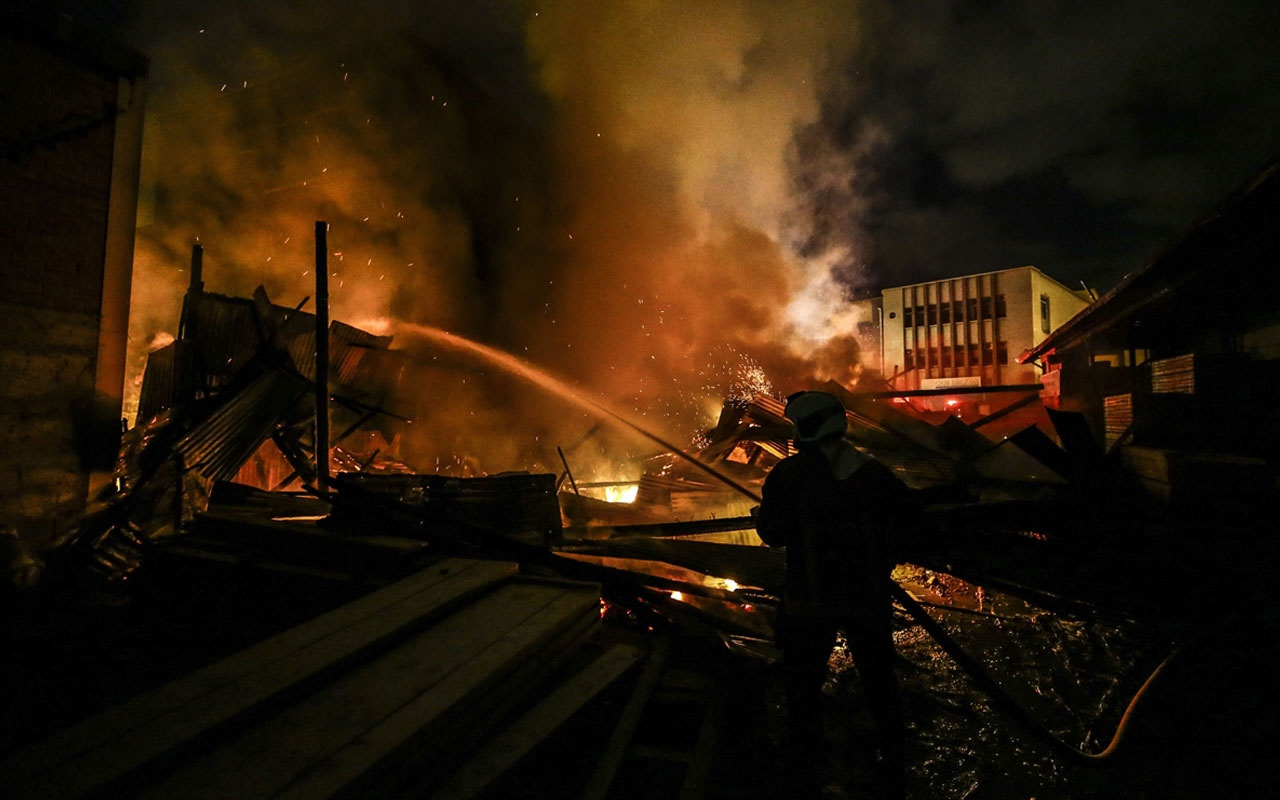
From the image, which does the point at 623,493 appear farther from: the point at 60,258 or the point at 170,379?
the point at 60,258

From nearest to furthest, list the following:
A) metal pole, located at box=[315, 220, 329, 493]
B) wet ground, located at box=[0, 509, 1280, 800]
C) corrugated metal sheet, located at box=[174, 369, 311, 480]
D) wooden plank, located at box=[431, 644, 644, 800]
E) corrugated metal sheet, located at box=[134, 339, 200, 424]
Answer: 1. wooden plank, located at box=[431, 644, 644, 800]
2. wet ground, located at box=[0, 509, 1280, 800]
3. metal pole, located at box=[315, 220, 329, 493]
4. corrugated metal sheet, located at box=[174, 369, 311, 480]
5. corrugated metal sheet, located at box=[134, 339, 200, 424]

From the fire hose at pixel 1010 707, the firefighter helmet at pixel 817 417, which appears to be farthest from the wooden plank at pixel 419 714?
the fire hose at pixel 1010 707

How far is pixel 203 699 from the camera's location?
74.2 inches

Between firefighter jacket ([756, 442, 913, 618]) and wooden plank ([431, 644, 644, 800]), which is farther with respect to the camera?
firefighter jacket ([756, 442, 913, 618])

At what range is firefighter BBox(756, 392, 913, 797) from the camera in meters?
2.81

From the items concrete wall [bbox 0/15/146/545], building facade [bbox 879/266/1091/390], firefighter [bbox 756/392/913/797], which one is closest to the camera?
firefighter [bbox 756/392/913/797]

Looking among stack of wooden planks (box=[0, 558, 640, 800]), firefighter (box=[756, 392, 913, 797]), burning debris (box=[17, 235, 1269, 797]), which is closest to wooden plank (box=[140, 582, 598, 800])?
stack of wooden planks (box=[0, 558, 640, 800])

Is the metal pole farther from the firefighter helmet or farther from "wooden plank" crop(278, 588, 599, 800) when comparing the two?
the firefighter helmet

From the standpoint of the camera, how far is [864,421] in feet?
30.0

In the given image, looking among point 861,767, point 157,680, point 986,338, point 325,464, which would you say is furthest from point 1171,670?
point 986,338

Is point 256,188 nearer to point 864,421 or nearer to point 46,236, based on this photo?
point 46,236

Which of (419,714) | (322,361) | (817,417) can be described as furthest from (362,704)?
(322,361)

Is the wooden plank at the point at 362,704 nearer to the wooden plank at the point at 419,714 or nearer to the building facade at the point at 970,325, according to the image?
the wooden plank at the point at 419,714

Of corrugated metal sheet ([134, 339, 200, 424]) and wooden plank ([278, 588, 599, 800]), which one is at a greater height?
corrugated metal sheet ([134, 339, 200, 424])
